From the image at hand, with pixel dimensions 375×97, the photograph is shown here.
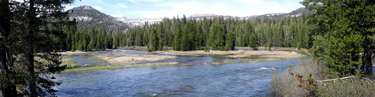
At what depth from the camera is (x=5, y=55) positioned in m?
11.6

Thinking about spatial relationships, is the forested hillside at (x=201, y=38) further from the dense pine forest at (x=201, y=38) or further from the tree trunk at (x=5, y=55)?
the tree trunk at (x=5, y=55)

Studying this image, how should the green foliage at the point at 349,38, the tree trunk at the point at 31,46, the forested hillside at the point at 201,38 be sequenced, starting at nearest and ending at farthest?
the tree trunk at the point at 31,46, the green foliage at the point at 349,38, the forested hillside at the point at 201,38

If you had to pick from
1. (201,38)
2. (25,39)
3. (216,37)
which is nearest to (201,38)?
(201,38)

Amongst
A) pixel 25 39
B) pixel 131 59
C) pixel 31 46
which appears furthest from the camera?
pixel 131 59

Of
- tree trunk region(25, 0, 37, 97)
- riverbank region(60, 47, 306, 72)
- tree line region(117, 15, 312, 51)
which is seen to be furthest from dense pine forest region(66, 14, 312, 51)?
tree trunk region(25, 0, 37, 97)

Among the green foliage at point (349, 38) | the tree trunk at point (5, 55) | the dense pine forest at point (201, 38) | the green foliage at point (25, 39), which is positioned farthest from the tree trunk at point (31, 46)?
the dense pine forest at point (201, 38)

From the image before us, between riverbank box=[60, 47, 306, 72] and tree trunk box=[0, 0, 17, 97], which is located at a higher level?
tree trunk box=[0, 0, 17, 97]

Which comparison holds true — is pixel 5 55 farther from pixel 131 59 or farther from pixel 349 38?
pixel 131 59

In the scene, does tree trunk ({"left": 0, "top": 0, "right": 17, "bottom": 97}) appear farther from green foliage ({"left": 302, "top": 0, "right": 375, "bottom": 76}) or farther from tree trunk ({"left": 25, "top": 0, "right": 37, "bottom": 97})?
green foliage ({"left": 302, "top": 0, "right": 375, "bottom": 76})

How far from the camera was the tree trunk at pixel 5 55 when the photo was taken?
35.4 feet

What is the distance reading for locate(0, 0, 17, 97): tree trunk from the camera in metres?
10.8

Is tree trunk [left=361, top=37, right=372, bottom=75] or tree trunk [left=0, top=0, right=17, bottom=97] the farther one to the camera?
tree trunk [left=361, top=37, right=372, bottom=75]

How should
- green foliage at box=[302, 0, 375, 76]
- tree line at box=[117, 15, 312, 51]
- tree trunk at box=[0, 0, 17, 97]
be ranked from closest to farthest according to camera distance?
1. tree trunk at box=[0, 0, 17, 97]
2. green foliage at box=[302, 0, 375, 76]
3. tree line at box=[117, 15, 312, 51]

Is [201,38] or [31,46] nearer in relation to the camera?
[31,46]
